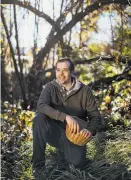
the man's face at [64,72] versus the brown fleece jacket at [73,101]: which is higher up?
the man's face at [64,72]

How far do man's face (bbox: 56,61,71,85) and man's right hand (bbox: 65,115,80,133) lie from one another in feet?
1.38

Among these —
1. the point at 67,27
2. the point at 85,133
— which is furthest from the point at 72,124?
the point at 67,27

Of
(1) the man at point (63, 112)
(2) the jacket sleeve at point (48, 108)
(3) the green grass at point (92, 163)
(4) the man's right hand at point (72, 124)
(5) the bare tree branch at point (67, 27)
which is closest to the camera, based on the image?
(3) the green grass at point (92, 163)

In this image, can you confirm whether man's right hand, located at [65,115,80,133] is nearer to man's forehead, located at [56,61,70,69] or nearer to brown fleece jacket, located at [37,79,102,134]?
brown fleece jacket, located at [37,79,102,134]

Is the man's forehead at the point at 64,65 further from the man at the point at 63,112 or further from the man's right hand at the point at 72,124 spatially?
the man's right hand at the point at 72,124

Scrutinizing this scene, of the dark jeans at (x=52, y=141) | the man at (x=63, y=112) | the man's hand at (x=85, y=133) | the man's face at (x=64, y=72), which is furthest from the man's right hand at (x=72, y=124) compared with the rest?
the man's face at (x=64, y=72)

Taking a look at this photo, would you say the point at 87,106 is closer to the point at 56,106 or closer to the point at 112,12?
the point at 56,106

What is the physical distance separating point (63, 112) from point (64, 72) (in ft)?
1.25

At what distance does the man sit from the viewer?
409cm

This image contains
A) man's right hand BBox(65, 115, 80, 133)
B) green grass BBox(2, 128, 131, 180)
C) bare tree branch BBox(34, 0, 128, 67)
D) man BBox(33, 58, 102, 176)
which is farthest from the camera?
bare tree branch BBox(34, 0, 128, 67)

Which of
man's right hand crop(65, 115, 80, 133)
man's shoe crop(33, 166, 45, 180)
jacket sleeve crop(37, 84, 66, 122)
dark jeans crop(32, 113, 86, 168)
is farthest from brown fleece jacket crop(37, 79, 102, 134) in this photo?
man's shoe crop(33, 166, 45, 180)

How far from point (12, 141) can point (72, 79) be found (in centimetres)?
166

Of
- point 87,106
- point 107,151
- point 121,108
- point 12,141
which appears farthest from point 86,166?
point 121,108

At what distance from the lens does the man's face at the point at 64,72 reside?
4.16 metres
